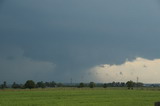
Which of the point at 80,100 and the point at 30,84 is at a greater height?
the point at 30,84

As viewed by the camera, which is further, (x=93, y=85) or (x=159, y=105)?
(x=93, y=85)

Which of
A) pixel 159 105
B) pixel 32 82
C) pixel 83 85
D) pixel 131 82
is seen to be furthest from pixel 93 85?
pixel 159 105

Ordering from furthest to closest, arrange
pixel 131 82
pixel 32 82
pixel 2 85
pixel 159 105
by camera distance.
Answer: pixel 2 85
pixel 131 82
pixel 32 82
pixel 159 105

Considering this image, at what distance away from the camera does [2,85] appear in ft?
652

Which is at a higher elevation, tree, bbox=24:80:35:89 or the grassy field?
tree, bbox=24:80:35:89

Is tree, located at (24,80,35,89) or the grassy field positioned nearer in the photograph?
the grassy field

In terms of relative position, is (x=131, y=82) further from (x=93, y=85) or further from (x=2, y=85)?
(x=2, y=85)

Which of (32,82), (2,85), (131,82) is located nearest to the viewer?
(32,82)

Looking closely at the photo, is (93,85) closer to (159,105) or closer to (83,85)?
(83,85)

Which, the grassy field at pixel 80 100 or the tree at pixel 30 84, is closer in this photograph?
the grassy field at pixel 80 100

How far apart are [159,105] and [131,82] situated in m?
181

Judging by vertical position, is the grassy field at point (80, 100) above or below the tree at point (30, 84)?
below

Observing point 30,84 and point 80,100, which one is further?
point 30,84

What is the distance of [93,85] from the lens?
19488 cm
